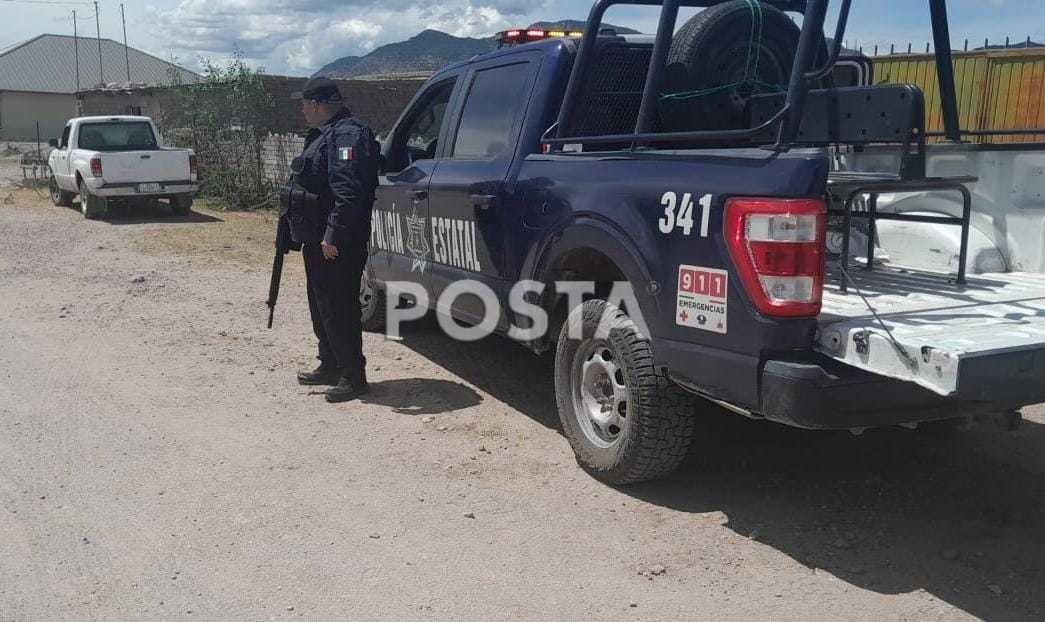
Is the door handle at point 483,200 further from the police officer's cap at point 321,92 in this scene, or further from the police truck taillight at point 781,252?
the police truck taillight at point 781,252

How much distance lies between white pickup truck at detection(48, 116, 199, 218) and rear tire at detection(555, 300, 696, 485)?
1252cm

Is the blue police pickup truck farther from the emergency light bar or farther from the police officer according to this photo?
the police officer

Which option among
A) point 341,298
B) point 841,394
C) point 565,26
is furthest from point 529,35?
point 841,394

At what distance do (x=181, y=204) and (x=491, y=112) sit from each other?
1212 cm

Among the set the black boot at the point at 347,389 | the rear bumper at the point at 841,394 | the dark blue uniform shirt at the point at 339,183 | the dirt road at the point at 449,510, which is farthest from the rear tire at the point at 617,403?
the black boot at the point at 347,389

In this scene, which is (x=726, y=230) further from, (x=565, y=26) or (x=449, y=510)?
(x=565, y=26)

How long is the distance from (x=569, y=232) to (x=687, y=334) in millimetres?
919

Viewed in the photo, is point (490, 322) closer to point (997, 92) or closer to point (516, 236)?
point (516, 236)

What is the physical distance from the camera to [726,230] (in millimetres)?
3447

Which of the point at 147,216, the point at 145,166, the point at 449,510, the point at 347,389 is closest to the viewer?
the point at 449,510

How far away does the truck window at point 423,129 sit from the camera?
20.1 ft

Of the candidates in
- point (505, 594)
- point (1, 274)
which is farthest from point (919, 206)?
point (1, 274)

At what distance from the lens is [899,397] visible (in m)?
3.33

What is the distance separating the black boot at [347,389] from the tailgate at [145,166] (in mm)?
10935
